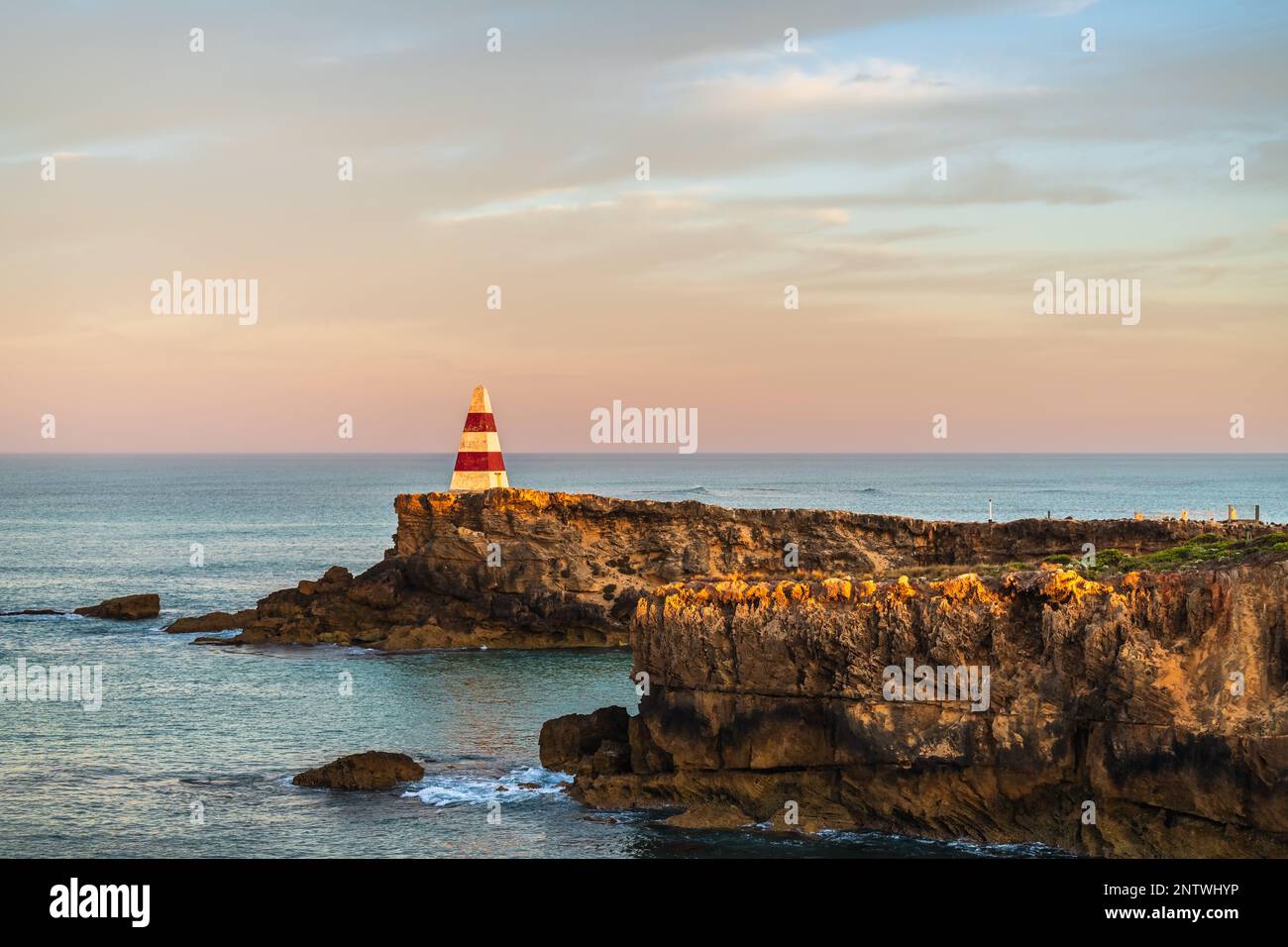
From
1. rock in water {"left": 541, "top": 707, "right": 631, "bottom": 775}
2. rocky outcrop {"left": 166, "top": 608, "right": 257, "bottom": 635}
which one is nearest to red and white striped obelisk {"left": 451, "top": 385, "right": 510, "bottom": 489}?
rocky outcrop {"left": 166, "top": 608, "right": 257, "bottom": 635}

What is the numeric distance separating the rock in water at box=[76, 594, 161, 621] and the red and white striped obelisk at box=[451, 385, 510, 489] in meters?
14.7

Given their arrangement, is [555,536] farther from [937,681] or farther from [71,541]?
[71,541]

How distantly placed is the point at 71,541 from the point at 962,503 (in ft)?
332

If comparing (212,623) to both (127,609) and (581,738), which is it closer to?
(127,609)

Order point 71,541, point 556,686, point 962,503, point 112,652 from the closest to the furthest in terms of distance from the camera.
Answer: point 556,686, point 112,652, point 71,541, point 962,503

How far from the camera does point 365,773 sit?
1242 inches

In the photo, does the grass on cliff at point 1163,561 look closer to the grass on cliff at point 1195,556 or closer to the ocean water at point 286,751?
the grass on cliff at point 1195,556

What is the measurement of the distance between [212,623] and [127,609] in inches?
267

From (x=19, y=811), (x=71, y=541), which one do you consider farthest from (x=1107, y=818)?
(x=71, y=541)

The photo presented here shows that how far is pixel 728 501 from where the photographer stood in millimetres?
170750

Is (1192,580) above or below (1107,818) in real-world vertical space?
above

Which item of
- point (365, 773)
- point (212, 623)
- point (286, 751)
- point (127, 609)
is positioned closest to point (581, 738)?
point (365, 773)

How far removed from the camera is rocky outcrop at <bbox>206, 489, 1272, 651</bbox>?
5531cm

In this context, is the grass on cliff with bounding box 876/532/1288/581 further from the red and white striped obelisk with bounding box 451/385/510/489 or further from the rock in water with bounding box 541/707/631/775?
the red and white striped obelisk with bounding box 451/385/510/489
